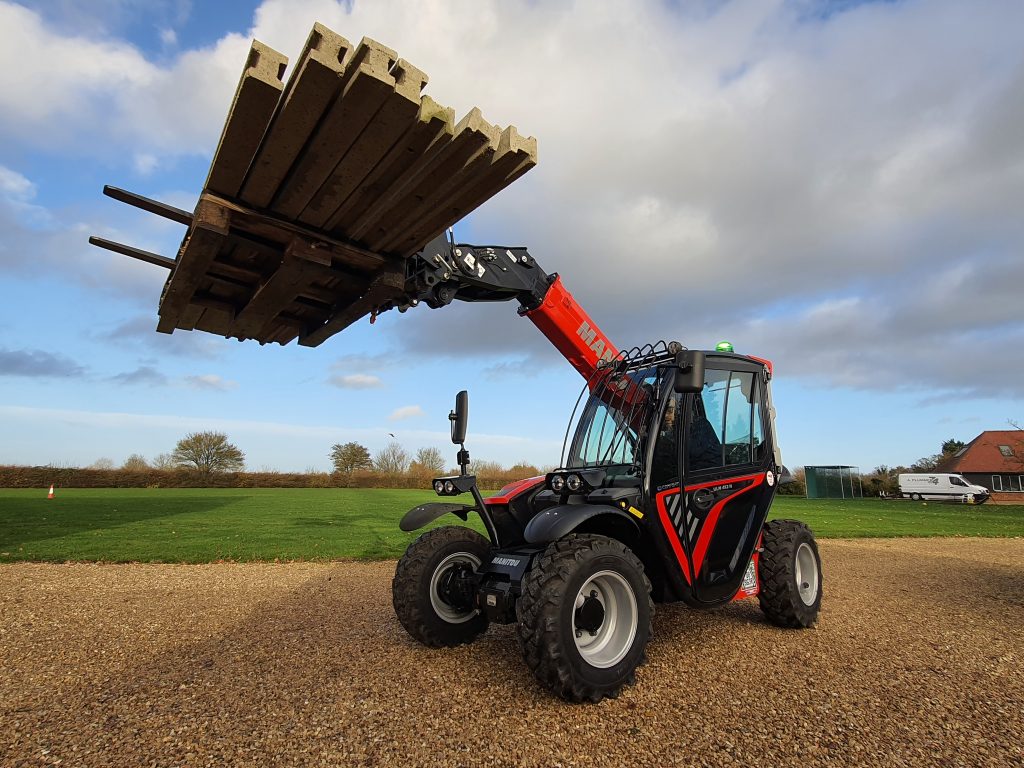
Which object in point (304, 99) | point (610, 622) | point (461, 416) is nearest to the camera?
point (304, 99)

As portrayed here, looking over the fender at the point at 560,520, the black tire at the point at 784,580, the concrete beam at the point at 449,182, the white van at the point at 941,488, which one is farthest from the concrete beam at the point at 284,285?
the white van at the point at 941,488

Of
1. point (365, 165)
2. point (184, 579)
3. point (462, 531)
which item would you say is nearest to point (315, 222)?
point (365, 165)

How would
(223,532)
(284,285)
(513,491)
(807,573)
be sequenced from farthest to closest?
(223,532) → (807,573) → (513,491) → (284,285)

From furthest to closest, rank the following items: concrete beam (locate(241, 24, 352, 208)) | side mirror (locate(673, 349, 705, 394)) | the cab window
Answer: the cab window → side mirror (locate(673, 349, 705, 394)) → concrete beam (locate(241, 24, 352, 208))

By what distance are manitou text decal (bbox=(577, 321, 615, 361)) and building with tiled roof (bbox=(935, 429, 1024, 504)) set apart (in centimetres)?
4985

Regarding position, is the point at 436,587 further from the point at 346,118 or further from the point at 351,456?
the point at 351,456

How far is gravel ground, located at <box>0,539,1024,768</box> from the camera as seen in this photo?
9.75 ft

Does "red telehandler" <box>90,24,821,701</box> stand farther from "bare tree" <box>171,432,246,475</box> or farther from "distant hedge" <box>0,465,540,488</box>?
"bare tree" <box>171,432,246,475</box>

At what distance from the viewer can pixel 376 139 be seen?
3080mm

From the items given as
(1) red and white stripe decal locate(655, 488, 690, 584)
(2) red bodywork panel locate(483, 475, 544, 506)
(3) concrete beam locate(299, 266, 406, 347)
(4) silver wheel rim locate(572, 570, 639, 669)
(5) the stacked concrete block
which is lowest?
(4) silver wheel rim locate(572, 570, 639, 669)

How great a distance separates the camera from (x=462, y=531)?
480 cm

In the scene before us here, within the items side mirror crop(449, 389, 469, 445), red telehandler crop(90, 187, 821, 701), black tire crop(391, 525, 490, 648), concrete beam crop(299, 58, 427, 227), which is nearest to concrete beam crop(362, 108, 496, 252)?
concrete beam crop(299, 58, 427, 227)

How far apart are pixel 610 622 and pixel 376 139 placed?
10.4 feet

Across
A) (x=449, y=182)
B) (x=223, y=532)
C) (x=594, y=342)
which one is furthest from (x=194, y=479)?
(x=449, y=182)
